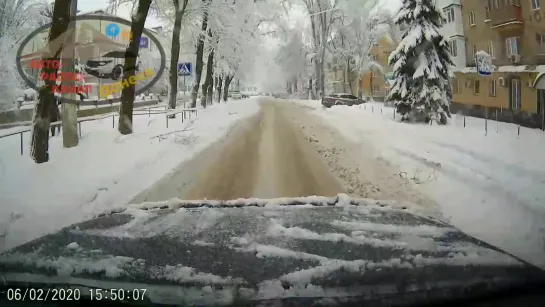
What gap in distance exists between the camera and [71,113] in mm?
5277

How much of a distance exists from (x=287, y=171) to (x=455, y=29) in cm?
274

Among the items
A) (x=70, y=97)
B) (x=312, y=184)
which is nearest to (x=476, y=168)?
(x=312, y=184)

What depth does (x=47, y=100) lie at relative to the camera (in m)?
5.06

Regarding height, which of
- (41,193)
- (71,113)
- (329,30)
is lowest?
(41,193)

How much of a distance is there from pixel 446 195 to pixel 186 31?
10925 mm

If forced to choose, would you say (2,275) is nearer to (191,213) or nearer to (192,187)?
(191,213)

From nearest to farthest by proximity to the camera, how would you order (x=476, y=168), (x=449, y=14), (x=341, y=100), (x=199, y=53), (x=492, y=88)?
(x=492, y=88)
(x=476, y=168)
(x=449, y=14)
(x=341, y=100)
(x=199, y=53)

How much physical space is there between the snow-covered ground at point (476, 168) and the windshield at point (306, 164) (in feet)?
0.07

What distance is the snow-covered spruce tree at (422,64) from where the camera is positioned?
5.08 m

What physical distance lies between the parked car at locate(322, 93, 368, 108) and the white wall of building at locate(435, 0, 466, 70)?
4.85 feet

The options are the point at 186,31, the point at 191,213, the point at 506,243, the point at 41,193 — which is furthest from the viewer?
the point at 186,31

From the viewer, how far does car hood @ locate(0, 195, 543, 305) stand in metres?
2.51

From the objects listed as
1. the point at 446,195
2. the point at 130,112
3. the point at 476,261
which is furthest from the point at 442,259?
the point at 130,112

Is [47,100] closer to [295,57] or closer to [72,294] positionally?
[72,294]
